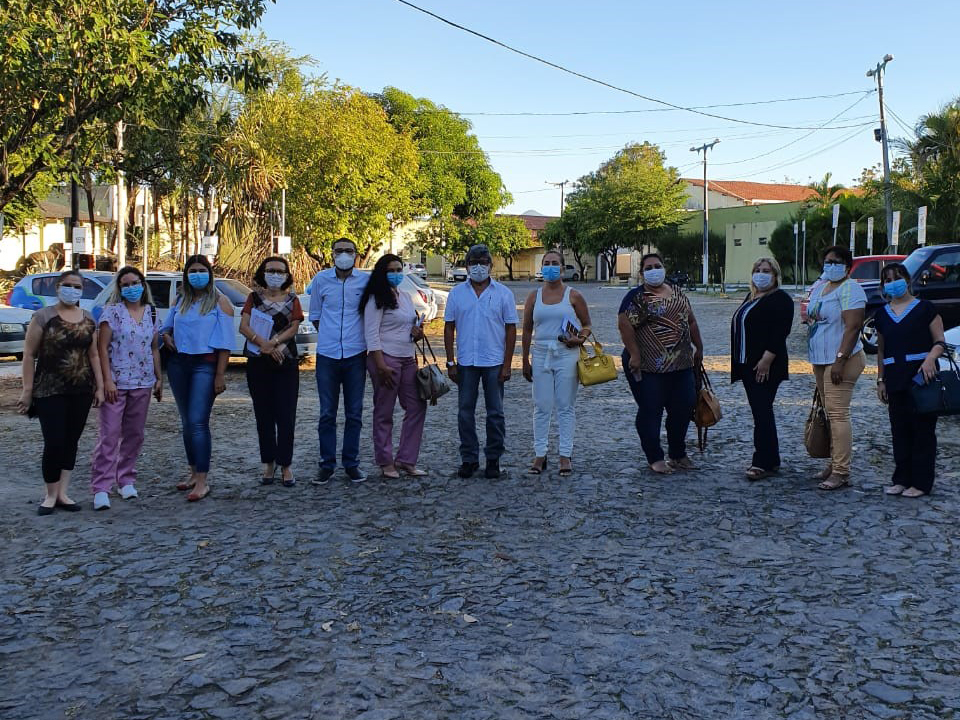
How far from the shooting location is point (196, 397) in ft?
23.8

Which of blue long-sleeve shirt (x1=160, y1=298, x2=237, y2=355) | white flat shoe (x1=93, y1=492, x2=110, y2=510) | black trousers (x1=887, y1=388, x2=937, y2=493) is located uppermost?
blue long-sleeve shirt (x1=160, y1=298, x2=237, y2=355)

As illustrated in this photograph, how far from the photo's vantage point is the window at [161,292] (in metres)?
15.6

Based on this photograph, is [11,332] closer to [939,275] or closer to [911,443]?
[911,443]

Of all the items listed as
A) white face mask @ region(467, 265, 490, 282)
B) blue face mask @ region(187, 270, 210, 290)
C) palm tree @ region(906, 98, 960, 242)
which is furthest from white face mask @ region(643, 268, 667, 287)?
palm tree @ region(906, 98, 960, 242)

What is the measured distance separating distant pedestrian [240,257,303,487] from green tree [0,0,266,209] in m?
4.99

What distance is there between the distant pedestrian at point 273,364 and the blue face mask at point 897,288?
4.32 meters

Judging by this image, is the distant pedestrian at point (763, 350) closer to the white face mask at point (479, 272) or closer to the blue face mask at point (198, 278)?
the white face mask at point (479, 272)

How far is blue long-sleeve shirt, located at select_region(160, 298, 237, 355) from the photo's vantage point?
7.19m

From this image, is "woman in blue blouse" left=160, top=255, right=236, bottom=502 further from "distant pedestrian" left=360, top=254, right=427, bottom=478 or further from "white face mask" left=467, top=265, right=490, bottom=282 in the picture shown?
"white face mask" left=467, top=265, right=490, bottom=282

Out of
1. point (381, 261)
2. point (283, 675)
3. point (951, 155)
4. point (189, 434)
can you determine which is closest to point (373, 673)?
point (283, 675)

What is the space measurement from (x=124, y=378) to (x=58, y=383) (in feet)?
1.69

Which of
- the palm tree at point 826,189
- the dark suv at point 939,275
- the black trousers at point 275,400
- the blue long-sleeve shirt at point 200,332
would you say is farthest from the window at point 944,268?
the palm tree at point 826,189

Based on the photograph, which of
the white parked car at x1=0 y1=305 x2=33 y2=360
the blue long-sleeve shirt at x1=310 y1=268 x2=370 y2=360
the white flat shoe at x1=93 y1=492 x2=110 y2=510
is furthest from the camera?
the white parked car at x1=0 y1=305 x2=33 y2=360

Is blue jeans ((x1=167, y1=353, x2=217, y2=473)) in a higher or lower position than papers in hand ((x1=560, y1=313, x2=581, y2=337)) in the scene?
lower
